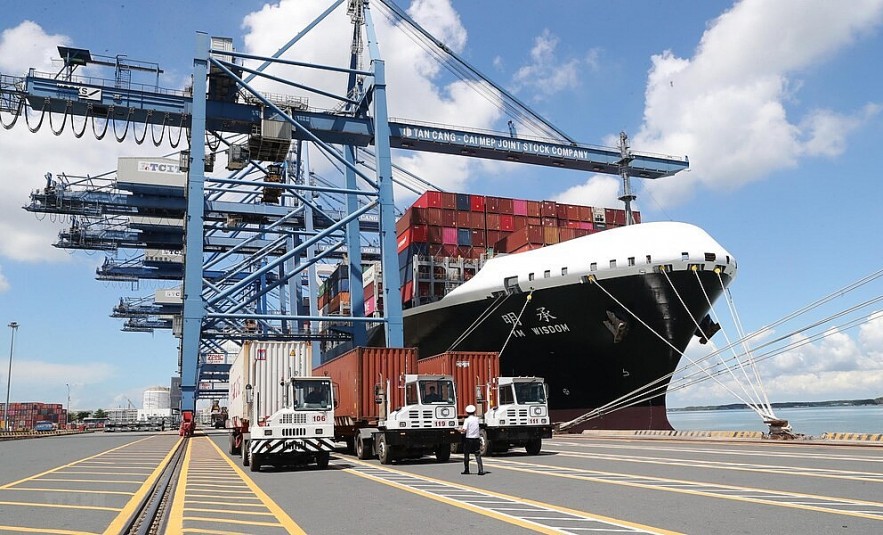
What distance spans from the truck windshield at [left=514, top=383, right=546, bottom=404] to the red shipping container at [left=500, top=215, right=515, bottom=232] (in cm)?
1871

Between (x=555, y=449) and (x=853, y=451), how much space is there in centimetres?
825

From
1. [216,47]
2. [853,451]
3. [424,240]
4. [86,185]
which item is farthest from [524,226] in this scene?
[86,185]

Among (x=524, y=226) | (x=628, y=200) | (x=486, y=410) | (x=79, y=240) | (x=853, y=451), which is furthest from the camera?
(x=79, y=240)

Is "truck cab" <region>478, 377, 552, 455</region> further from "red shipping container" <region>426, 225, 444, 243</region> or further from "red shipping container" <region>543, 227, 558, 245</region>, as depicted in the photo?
"red shipping container" <region>426, 225, 444, 243</region>

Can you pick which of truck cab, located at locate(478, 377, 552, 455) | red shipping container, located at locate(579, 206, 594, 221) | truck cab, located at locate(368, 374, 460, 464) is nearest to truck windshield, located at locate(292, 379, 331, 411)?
truck cab, located at locate(368, 374, 460, 464)

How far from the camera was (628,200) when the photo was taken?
117ft

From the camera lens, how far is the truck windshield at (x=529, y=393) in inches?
818

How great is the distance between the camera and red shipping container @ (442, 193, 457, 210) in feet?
127

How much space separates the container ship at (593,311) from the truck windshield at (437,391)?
1059 centimetres

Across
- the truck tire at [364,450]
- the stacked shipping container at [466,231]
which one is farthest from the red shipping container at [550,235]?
the truck tire at [364,450]

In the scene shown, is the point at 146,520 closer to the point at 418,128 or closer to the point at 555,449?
the point at 555,449

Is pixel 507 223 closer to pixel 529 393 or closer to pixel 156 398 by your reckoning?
pixel 529 393

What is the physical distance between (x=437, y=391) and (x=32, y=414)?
340 feet

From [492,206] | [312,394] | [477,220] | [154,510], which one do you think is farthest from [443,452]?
[492,206]
